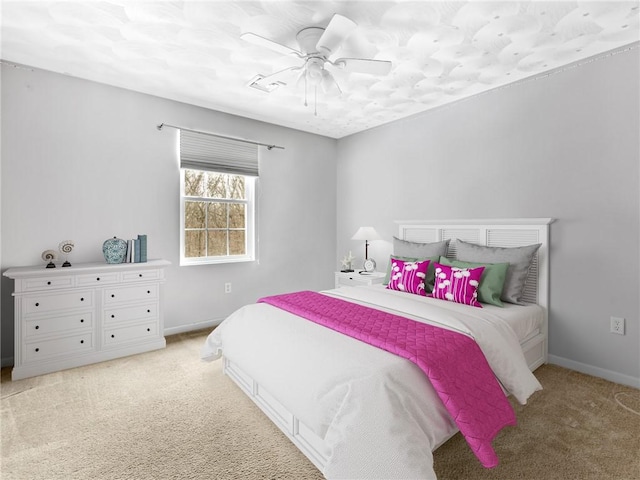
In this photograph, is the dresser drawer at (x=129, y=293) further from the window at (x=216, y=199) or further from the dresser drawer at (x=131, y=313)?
the window at (x=216, y=199)

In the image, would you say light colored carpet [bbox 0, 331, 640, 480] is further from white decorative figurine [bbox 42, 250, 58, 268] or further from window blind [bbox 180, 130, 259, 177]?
window blind [bbox 180, 130, 259, 177]

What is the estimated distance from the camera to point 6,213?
9.16 feet

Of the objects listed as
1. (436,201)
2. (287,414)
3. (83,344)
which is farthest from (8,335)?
(436,201)

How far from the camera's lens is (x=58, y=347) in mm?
2756

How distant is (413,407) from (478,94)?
312cm

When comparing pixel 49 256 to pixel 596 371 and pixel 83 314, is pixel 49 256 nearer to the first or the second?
pixel 83 314

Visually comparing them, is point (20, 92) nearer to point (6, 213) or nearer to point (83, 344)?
point (6, 213)

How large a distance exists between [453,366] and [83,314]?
9.58 feet

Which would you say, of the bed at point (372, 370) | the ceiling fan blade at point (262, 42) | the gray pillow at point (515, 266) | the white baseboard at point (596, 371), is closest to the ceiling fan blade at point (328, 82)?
the ceiling fan blade at point (262, 42)

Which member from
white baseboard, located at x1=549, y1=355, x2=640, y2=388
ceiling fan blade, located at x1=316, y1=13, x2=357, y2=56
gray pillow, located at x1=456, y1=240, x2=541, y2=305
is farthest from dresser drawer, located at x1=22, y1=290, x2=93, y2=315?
white baseboard, located at x1=549, y1=355, x2=640, y2=388

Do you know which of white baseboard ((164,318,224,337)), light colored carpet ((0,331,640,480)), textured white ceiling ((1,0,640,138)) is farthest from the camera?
Result: white baseboard ((164,318,224,337))

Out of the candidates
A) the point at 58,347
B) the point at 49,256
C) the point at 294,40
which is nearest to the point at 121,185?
the point at 49,256

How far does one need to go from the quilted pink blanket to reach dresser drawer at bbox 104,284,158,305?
1.80 metres

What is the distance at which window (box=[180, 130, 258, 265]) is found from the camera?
374cm
